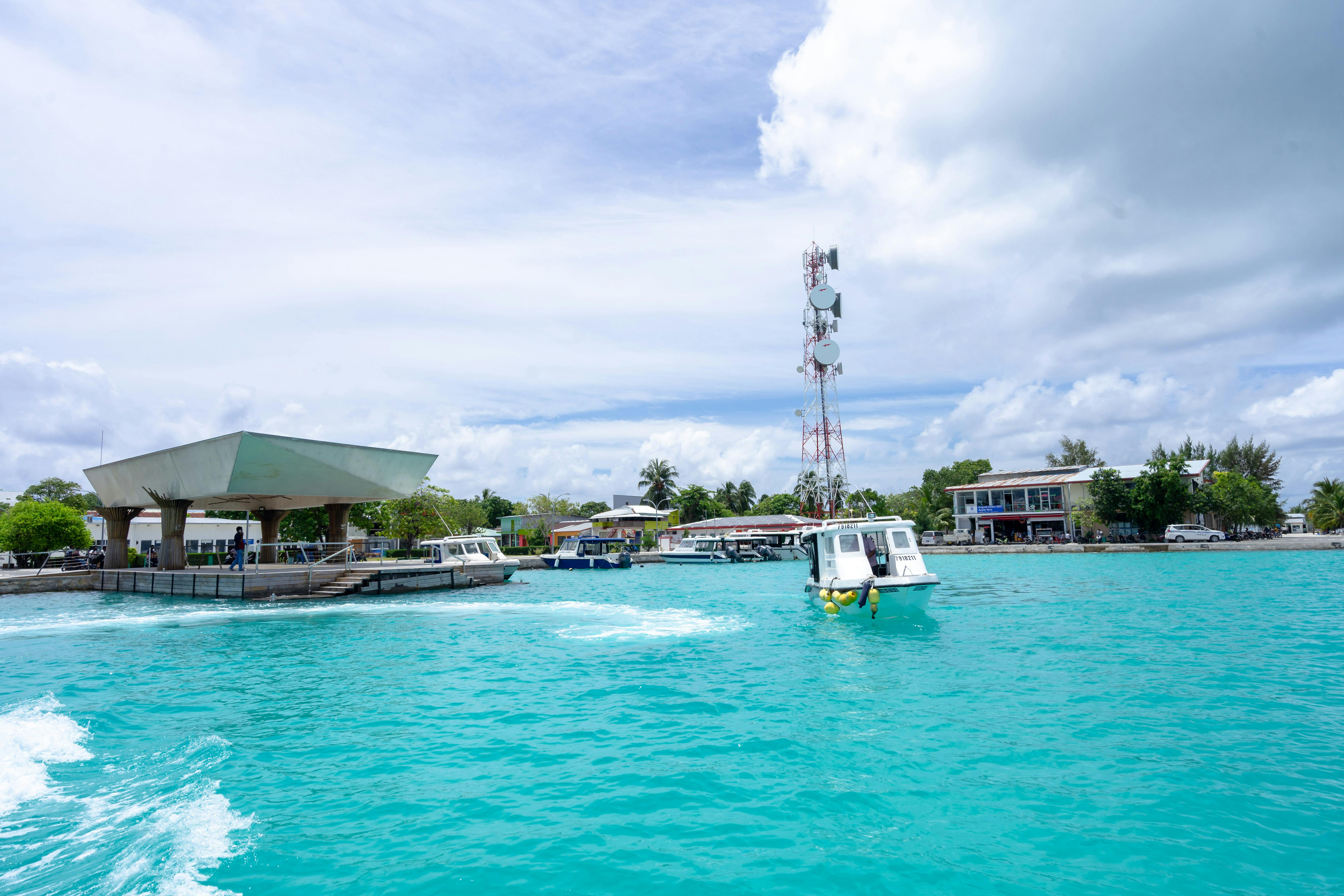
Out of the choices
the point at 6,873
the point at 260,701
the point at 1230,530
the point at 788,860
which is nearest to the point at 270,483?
the point at 260,701

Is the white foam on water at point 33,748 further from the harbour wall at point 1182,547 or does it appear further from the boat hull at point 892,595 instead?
the harbour wall at point 1182,547

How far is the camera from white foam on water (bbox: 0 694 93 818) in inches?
286

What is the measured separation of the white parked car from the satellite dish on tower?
25705 mm

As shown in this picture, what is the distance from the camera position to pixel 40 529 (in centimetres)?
4181

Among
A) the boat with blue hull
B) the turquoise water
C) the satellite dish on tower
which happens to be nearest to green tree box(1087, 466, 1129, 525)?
the satellite dish on tower

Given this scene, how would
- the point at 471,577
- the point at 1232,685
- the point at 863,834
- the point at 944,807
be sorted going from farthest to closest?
the point at 471,577
the point at 1232,685
the point at 944,807
the point at 863,834

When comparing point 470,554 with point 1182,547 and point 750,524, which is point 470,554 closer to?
point 750,524

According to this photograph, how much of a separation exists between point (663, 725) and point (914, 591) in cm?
1111

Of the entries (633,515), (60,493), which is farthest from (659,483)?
(60,493)

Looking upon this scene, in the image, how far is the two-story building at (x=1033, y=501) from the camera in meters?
58.5

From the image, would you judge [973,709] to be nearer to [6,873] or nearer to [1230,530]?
[6,873]

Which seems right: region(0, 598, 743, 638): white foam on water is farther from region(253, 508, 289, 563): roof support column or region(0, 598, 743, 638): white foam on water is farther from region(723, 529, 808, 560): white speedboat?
region(723, 529, 808, 560): white speedboat

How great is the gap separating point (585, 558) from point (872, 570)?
1353 inches

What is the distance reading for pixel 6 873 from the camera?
17.7ft
